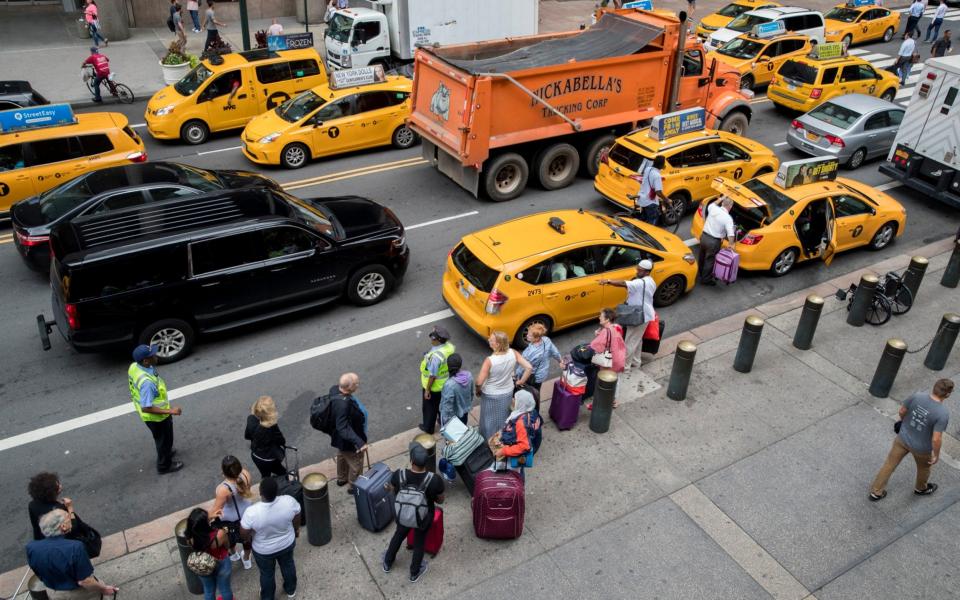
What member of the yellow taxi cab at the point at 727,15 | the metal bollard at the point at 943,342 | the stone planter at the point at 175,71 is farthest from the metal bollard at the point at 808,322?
the stone planter at the point at 175,71

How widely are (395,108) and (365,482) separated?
11.8 metres

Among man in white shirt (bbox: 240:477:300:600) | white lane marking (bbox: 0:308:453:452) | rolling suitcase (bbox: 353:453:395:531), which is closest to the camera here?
man in white shirt (bbox: 240:477:300:600)

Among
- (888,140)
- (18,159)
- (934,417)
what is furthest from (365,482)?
(888,140)

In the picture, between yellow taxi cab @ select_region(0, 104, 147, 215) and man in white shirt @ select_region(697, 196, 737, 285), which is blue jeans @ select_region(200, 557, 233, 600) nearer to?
man in white shirt @ select_region(697, 196, 737, 285)

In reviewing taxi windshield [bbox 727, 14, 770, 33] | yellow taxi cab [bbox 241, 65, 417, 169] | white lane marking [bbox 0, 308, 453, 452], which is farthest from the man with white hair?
taxi windshield [bbox 727, 14, 770, 33]

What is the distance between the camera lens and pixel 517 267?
32.0 ft

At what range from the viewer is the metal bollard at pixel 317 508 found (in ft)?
22.6

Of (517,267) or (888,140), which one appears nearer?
(517,267)

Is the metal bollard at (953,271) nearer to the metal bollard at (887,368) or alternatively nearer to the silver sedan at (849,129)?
the metal bollard at (887,368)

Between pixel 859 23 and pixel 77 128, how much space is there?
25.3 meters

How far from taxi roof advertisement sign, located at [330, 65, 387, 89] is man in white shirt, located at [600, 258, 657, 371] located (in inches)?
366

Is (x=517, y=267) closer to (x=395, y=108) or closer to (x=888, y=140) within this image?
(x=395, y=108)

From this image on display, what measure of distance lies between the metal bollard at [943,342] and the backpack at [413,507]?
24.7 ft

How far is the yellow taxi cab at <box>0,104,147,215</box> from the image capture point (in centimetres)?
1367
